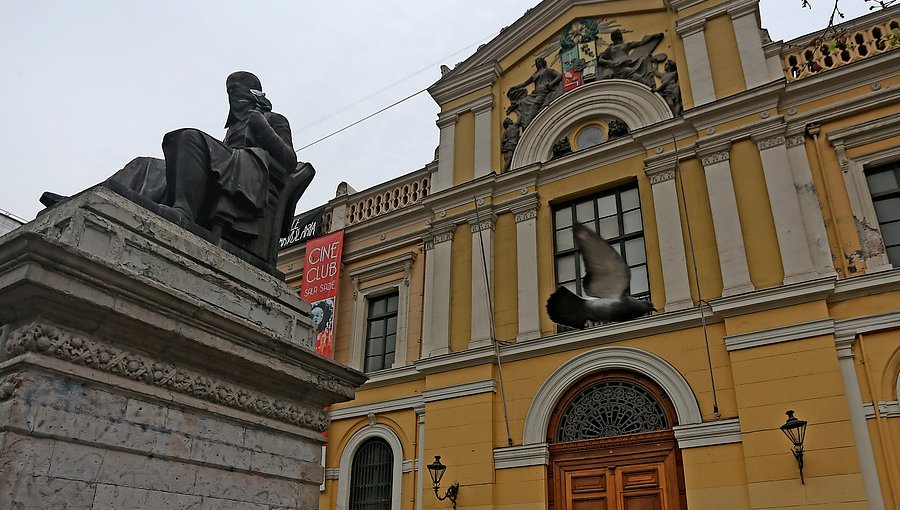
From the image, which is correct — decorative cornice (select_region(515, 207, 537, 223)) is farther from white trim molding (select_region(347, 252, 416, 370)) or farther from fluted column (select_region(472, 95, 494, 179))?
white trim molding (select_region(347, 252, 416, 370))

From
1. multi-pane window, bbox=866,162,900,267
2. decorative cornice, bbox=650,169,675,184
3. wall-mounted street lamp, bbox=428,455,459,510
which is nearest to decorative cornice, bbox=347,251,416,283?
wall-mounted street lamp, bbox=428,455,459,510

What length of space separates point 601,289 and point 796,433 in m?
3.22

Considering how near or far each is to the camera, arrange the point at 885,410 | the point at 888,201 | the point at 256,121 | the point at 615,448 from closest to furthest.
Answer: the point at 256,121, the point at 885,410, the point at 888,201, the point at 615,448

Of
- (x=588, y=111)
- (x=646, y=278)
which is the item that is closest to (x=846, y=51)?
(x=588, y=111)

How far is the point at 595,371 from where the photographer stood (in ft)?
34.9

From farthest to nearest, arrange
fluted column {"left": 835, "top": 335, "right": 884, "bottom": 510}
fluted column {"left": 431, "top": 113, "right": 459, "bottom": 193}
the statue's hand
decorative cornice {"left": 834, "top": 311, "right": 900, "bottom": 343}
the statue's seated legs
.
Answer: fluted column {"left": 431, "top": 113, "right": 459, "bottom": 193}
decorative cornice {"left": 834, "top": 311, "right": 900, "bottom": 343}
fluted column {"left": 835, "top": 335, "right": 884, "bottom": 510}
the statue's hand
the statue's seated legs

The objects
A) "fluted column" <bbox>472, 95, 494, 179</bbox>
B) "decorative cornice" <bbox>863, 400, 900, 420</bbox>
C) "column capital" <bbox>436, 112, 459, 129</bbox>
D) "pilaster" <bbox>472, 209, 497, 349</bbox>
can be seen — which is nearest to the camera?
"decorative cornice" <bbox>863, 400, 900, 420</bbox>

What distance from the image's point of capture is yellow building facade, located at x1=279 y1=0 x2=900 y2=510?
894cm

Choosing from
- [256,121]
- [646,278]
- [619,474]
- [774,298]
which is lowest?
[619,474]

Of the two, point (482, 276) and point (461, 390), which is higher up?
point (482, 276)

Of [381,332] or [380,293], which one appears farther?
[380,293]

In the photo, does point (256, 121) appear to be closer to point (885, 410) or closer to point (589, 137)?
point (885, 410)

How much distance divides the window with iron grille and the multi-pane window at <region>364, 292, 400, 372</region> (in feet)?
5.30

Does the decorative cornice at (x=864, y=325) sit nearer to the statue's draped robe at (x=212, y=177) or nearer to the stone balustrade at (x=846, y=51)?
the stone balustrade at (x=846, y=51)
